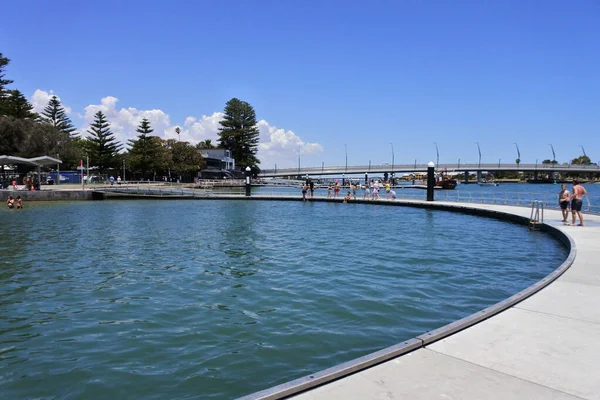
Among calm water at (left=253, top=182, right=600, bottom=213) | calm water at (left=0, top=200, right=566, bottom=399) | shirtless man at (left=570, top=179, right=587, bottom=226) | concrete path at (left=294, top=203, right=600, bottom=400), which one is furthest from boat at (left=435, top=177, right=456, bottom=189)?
concrete path at (left=294, top=203, right=600, bottom=400)

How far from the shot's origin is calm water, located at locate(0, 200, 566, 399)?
557 centimetres

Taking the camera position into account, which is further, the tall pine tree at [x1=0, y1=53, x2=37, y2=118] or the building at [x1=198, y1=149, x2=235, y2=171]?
the building at [x1=198, y1=149, x2=235, y2=171]

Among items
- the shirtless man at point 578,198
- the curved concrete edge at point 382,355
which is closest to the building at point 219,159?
the shirtless man at point 578,198

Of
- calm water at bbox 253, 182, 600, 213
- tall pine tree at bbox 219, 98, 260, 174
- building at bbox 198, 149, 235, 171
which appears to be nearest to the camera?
calm water at bbox 253, 182, 600, 213

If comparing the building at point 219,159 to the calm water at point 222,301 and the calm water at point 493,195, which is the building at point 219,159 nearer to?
the calm water at point 493,195

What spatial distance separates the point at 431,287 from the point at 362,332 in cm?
332

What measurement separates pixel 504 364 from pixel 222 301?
229 inches

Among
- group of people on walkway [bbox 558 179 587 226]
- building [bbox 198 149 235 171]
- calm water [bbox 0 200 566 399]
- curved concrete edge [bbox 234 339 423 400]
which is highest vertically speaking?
building [bbox 198 149 235 171]

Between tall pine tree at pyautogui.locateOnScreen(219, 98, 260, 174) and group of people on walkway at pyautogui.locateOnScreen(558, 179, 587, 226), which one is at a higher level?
tall pine tree at pyautogui.locateOnScreen(219, 98, 260, 174)

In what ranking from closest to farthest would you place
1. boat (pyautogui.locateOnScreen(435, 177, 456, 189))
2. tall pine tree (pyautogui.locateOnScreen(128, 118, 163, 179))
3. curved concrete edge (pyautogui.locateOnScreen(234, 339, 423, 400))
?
curved concrete edge (pyautogui.locateOnScreen(234, 339, 423, 400)), tall pine tree (pyautogui.locateOnScreen(128, 118, 163, 179)), boat (pyautogui.locateOnScreen(435, 177, 456, 189))

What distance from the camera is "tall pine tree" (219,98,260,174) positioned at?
113375 millimetres

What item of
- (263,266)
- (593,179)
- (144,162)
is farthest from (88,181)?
(593,179)

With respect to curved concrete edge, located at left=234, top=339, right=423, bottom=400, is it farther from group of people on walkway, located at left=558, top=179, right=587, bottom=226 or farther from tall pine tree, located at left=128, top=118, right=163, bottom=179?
tall pine tree, located at left=128, top=118, right=163, bottom=179

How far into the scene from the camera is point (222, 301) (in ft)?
28.7
